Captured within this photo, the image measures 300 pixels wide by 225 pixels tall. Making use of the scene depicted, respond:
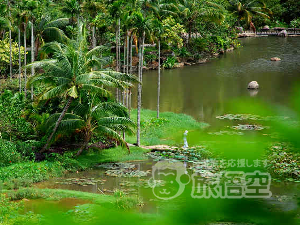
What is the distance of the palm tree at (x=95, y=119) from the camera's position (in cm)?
1695

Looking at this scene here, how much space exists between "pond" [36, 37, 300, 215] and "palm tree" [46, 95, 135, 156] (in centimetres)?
148

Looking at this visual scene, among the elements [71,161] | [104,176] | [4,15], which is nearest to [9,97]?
[71,161]

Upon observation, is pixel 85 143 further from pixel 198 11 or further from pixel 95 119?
pixel 198 11

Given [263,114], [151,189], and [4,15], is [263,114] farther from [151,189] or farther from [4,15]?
[4,15]

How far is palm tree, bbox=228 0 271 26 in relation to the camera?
5303 cm

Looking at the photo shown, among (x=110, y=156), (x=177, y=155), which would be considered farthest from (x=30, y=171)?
(x=177, y=155)

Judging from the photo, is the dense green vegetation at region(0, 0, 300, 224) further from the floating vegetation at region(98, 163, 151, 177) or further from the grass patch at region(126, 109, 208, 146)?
the floating vegetation at region(98, 163, 151, 177)

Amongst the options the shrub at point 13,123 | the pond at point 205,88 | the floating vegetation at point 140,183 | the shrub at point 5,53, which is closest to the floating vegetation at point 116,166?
the pond at point 205,88

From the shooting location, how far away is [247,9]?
2109 inches

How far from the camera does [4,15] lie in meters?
25.4

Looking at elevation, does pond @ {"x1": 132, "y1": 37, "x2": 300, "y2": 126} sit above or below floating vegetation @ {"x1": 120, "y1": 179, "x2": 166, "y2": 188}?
above

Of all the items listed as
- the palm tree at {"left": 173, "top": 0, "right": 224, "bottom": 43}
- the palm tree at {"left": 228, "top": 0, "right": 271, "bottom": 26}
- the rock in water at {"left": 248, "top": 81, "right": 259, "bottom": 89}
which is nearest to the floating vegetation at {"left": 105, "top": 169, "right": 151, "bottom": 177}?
the rock in water at {"left": 248, "top": 81, "right": 259, "bottom": 89}

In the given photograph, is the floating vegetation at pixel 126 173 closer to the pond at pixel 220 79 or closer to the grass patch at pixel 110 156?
the grass patch at pixel 110 156

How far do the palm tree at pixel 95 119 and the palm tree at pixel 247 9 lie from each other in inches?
1542
